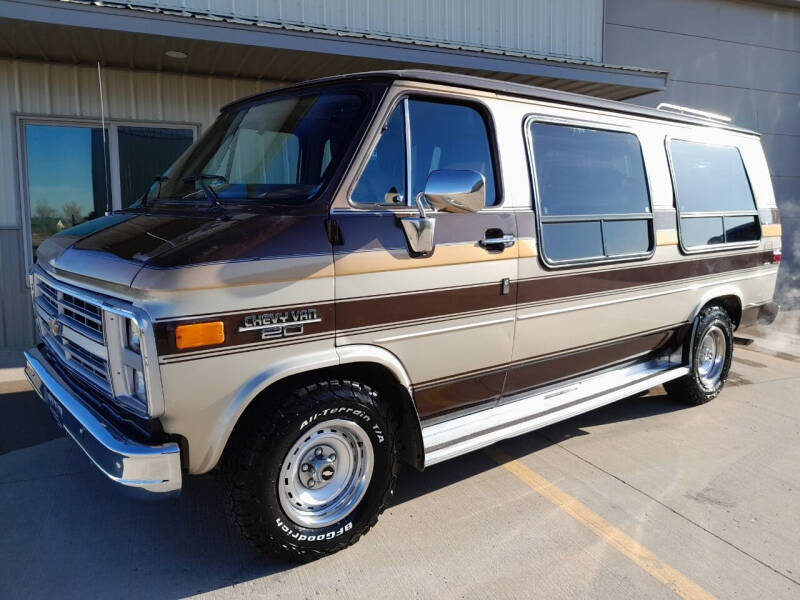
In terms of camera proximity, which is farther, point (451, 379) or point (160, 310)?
point (451, 379)

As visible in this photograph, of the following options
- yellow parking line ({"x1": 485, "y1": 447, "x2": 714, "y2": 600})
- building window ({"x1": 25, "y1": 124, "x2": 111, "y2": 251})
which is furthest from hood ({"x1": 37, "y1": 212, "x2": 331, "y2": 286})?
building window ({"x1": 25, "y1": 124, "x2": 111, "y2": 251})

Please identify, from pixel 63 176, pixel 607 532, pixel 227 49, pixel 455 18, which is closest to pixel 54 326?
pixel 607 532

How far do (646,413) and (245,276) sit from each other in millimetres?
4030

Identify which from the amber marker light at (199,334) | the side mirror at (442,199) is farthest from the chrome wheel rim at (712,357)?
the amber marker light at (199,334)

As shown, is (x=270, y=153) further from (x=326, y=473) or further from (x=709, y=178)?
(x=709, y=178)

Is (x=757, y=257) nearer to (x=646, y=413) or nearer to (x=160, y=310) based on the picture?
(x=646, y=413)

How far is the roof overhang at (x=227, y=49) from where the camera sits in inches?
224

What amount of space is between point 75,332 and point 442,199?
1.98 meters

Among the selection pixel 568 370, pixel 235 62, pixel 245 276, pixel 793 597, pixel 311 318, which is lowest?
pixel 793 597

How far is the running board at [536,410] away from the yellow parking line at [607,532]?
39cm

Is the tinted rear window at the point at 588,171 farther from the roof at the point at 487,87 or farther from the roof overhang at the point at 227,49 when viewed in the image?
the roof overhang at the point at 227,49

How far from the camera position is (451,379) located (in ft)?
11.7

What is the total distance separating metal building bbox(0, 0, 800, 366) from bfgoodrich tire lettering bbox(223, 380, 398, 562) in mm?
4540

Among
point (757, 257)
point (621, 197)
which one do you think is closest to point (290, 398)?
point (621, 197)
